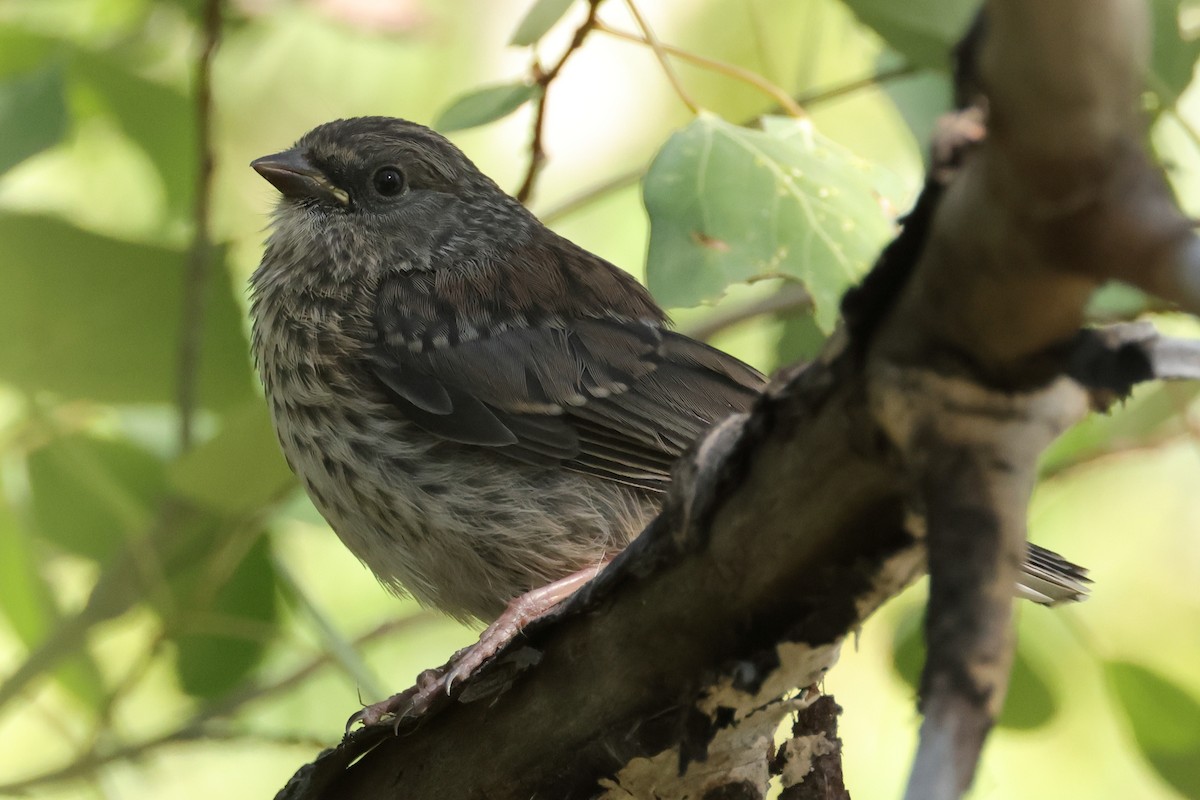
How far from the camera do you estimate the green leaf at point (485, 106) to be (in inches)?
102

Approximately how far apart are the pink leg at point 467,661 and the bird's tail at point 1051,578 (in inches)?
31.1

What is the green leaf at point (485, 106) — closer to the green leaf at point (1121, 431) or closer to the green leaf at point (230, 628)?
the green leaf at point (230, 628)

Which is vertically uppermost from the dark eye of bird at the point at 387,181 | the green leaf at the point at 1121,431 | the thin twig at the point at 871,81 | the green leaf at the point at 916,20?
the dark eye of bird at the point at 387,181

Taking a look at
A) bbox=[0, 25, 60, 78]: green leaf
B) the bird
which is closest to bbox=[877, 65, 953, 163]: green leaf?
the bird

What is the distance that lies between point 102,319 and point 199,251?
13.5 inches

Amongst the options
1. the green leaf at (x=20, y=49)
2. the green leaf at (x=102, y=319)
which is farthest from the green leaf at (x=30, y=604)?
the green leaf at (x=20, y=49)

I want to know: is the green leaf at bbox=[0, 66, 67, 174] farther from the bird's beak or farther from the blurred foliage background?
the bird's beak

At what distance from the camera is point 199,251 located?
10.1ft

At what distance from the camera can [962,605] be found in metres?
1.09

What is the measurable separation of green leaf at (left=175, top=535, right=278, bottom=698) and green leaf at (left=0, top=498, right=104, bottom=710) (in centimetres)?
23

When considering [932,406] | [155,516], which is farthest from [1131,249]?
[155,516]

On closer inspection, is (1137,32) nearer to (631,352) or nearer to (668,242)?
(668,242)

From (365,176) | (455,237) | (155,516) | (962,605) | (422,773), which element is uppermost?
(365,176)

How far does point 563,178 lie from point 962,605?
456 centimetres
